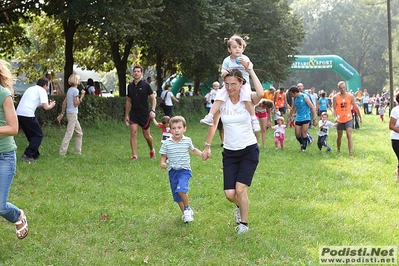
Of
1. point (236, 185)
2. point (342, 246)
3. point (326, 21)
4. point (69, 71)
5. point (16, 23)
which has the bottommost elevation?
point (342, 246)

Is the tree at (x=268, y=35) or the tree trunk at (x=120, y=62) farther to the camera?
the tree at (x=268, y=35)

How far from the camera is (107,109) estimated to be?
23078mm

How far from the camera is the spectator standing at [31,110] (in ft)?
39.8

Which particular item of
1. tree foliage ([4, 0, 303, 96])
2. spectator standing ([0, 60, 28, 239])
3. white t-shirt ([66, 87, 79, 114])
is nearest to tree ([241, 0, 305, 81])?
tree foliage ([4, 0, 303, 96])

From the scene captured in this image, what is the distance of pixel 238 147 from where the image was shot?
21.6ft

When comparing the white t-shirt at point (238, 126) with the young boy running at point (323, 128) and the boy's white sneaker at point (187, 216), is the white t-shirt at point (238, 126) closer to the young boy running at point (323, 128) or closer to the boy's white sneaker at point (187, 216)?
the boy's white sneaker at point (187, 216)

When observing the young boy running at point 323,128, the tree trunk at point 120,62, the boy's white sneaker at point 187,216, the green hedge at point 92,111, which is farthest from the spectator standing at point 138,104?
the tree trunk at point 120,62

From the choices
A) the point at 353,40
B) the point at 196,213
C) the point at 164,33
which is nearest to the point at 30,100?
the point at 196,213

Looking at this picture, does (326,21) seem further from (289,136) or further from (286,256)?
(286,256)

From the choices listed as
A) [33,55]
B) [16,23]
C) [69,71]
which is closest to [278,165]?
[69,71]

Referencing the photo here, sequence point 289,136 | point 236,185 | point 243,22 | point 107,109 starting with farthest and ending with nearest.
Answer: point 243,22
point 107,109
point 289,136
point 236,185

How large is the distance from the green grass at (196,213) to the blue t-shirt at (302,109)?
1883 millimetres

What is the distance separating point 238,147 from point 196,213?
162cm

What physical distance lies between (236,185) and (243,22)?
88.5ft
